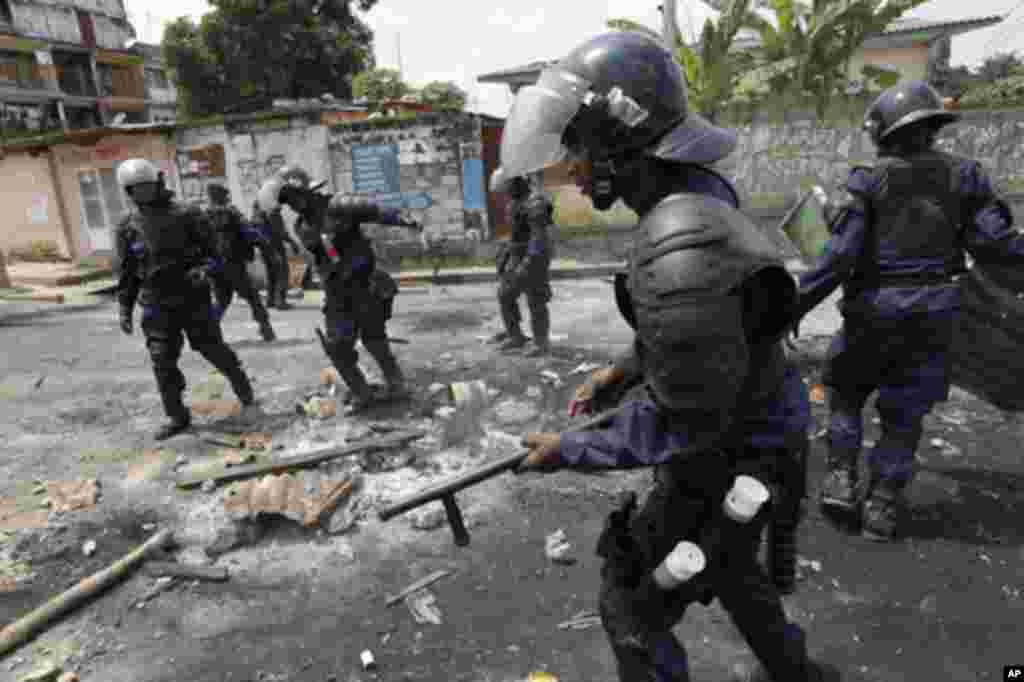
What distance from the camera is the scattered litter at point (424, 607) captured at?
266 centimetres

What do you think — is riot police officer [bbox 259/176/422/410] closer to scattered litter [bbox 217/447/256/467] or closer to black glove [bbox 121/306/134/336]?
scattered litter [bbox 217/447/256/467]

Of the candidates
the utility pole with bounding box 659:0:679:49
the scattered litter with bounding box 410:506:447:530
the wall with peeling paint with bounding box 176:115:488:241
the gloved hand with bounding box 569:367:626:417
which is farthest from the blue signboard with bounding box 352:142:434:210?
the gloved hand with bounding box 569:367:626:417

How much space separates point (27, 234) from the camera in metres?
14.3

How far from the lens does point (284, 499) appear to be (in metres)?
3.48

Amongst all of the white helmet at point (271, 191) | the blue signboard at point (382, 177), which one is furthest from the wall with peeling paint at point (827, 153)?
the white helmet at point (271, 191)

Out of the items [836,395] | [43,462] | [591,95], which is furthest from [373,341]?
[591,95]

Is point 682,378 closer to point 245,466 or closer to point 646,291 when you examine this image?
point 646,291

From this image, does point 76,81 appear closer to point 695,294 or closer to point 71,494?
point 71,494

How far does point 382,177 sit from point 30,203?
29.1 feet

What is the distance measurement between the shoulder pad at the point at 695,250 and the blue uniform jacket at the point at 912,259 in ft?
5.45

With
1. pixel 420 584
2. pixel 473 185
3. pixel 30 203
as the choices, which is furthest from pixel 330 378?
pixel 30 203

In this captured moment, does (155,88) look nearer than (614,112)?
No

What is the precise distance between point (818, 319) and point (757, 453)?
6.06 meters

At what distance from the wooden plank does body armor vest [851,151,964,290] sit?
3043mm
